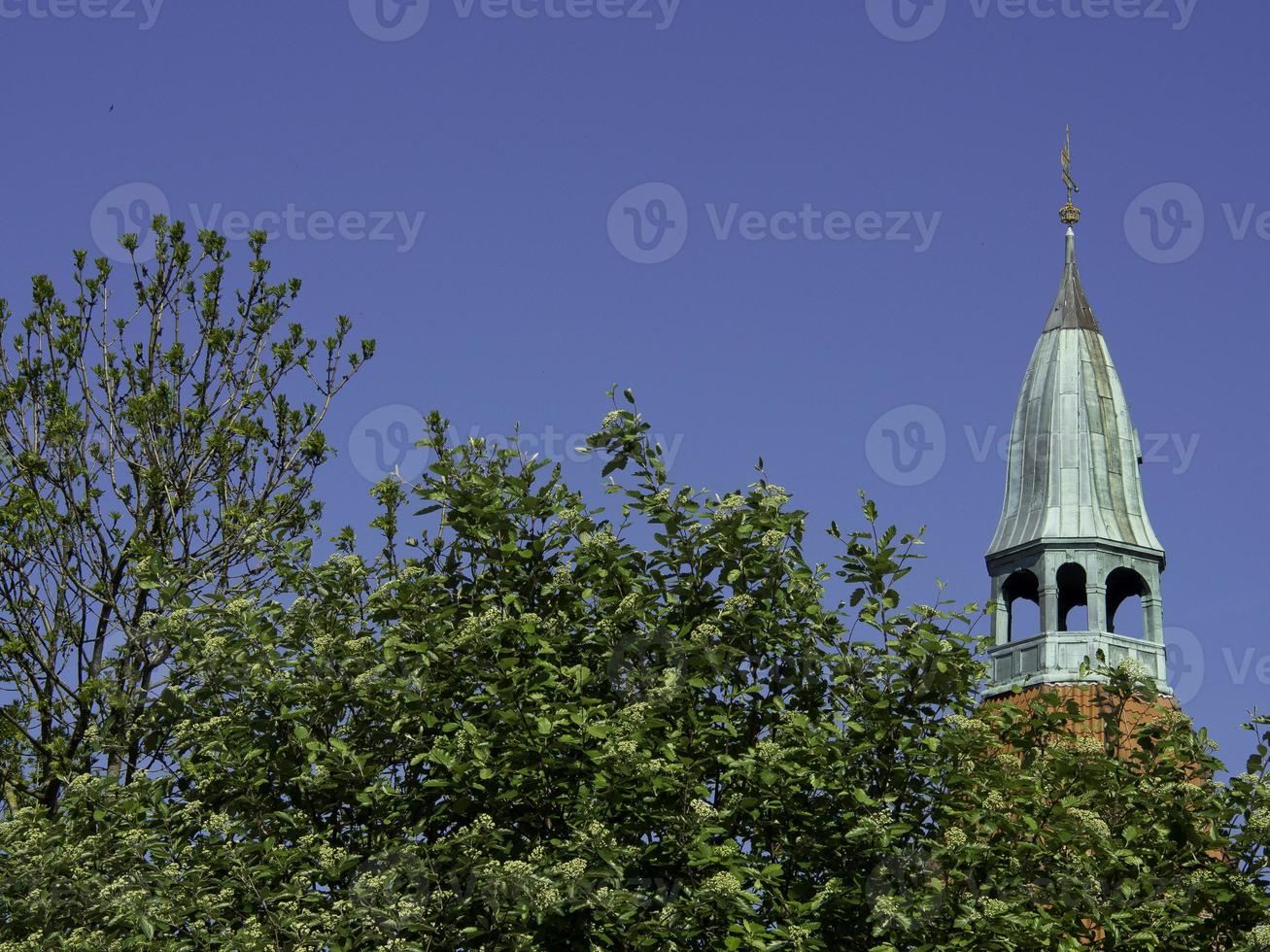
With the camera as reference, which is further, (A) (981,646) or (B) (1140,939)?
(A) (981,646)

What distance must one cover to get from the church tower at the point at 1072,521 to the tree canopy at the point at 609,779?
24.9m

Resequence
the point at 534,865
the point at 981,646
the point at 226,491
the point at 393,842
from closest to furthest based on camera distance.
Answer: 1. the point at 534,865
2. the point at 393,842
3. the point at 981,646
4. the point at 226,491

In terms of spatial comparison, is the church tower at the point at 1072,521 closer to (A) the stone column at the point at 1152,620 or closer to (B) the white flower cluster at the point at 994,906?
(A) the stone column at the point at 1152,620

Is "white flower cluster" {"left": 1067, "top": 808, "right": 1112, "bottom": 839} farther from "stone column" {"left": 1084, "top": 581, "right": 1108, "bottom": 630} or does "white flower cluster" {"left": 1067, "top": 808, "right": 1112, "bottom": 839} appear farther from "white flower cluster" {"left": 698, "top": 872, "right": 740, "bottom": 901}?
"stone column" {"left": 1084, "top": 581, "right": 1108, "bottom": 630}

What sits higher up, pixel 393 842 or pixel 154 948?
pixel 393 842

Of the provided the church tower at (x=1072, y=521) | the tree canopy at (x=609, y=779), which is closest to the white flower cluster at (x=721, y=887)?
the tree canopy at (x=609, y=779)

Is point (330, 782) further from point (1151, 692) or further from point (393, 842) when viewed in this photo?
point (1151, 692)

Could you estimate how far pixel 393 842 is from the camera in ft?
57.2

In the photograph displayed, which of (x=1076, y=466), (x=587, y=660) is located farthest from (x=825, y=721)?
(x=1076, y=466)

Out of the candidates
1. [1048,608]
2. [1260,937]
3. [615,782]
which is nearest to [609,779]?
[615,782]

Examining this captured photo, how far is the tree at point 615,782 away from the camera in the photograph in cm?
1677

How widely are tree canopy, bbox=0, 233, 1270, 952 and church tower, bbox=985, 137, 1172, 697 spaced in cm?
2492

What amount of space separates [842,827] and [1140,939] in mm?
2708

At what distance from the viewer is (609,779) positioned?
56.2 feet
